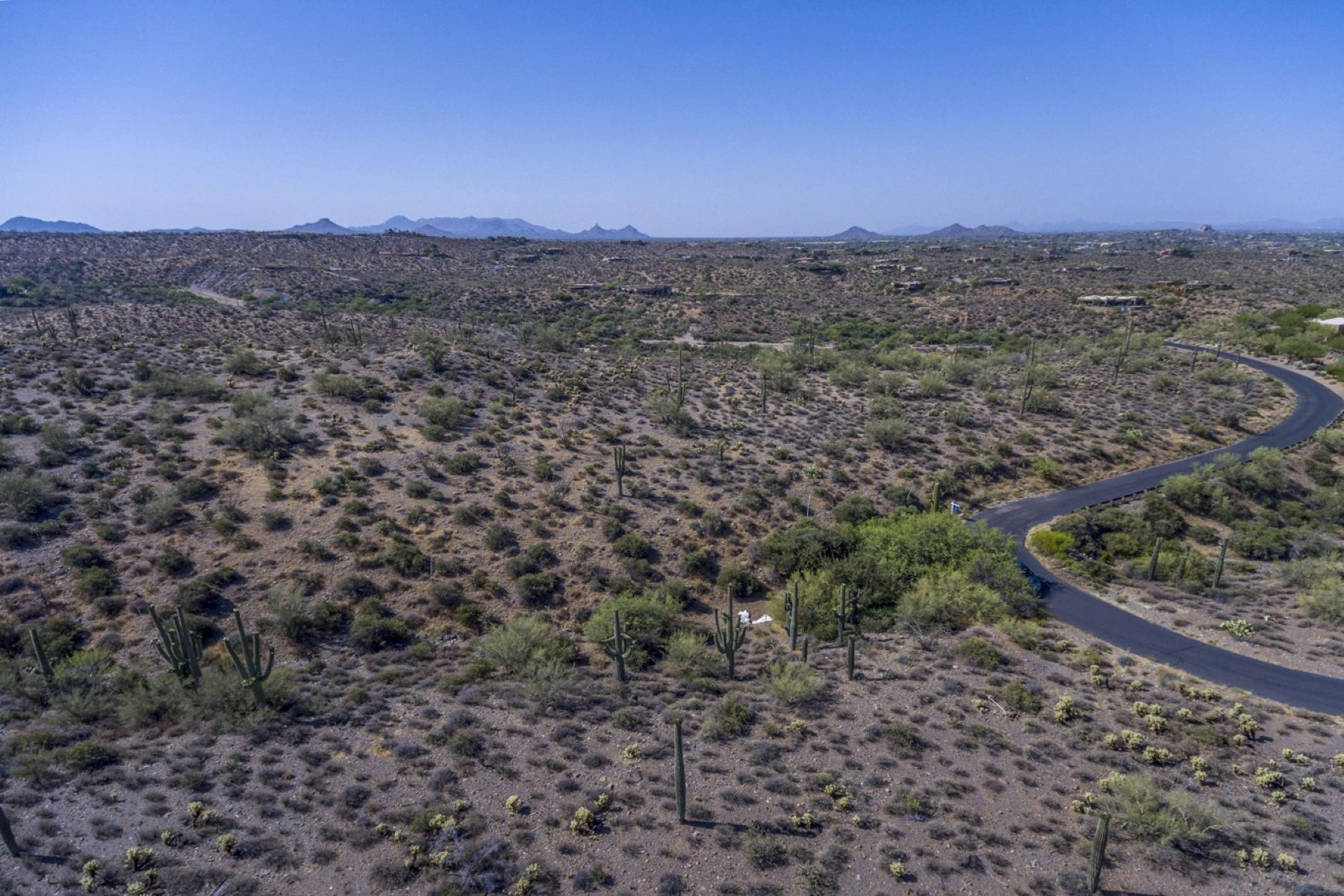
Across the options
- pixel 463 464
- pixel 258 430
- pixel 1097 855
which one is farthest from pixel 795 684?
pixel 258 430

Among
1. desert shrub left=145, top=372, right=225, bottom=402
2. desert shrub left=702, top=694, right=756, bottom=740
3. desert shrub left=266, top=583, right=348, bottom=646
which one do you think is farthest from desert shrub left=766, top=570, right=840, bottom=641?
desert shrub left=145, top=372, right=225, bottom=402

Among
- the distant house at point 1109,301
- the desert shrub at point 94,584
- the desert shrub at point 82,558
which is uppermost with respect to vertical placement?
the distant house at point 1109,301

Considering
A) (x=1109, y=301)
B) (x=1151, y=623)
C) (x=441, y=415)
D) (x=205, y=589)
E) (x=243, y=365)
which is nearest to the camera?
(x=205, y=589)

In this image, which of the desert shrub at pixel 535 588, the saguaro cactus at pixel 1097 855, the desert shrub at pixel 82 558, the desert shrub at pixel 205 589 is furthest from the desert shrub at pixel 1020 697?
the desert shrub at pixel 82 558

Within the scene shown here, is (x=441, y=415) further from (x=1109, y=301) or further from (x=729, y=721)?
(x=1109, y=301)

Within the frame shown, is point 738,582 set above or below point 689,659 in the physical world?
below

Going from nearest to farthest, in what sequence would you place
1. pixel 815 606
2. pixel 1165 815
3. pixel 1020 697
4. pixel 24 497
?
1. pixel 1165 815
2. pixel 1020 697
3. pixel 815 606
4. pixel 24 497

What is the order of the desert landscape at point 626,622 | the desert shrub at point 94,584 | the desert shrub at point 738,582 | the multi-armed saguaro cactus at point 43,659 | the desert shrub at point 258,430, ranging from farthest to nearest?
the desert shrub at point 258,430
the desert shrub at point 738,582
the desert shrub at point 94,584
the multi-armed saguaro cactus at point 43,659
the desert landscape at point 626,622

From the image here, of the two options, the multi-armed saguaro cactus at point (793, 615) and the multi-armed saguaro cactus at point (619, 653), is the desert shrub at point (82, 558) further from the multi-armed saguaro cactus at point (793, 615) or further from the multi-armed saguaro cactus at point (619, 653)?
the multi-armed saguaro cactus at point (793, 615)
